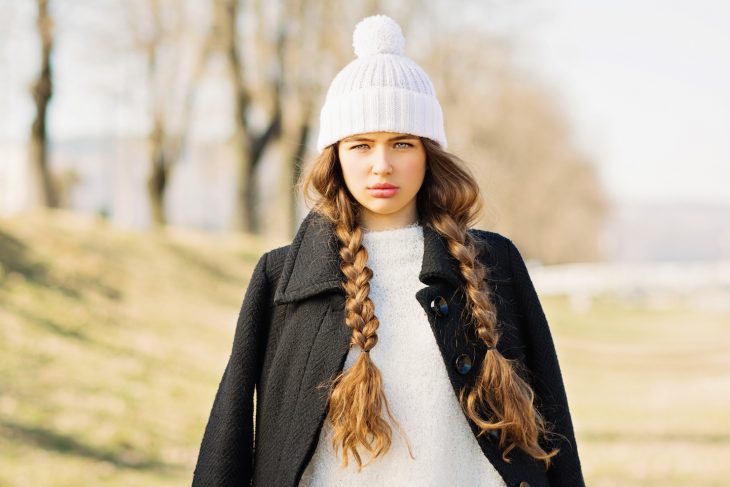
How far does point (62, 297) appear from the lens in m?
11.5

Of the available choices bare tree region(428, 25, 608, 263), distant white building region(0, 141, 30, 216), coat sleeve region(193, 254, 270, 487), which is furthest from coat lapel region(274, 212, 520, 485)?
bare tree region(428, 25, 608, 263)

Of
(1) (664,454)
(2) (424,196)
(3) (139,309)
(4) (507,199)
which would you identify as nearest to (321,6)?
(3) (139,309)

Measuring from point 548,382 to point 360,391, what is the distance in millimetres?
703

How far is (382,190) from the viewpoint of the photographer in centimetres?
314

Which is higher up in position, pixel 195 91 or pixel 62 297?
pixel 195 91

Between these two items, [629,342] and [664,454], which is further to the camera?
[629,342]

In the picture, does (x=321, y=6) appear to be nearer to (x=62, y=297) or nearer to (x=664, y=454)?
(x=62, y=297)

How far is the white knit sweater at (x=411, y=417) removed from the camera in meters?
3.03

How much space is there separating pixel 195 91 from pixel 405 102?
1783cm

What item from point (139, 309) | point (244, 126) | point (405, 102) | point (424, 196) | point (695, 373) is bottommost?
point (695, 373)

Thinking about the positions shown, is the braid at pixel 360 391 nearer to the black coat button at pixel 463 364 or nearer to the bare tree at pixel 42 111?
the black coat button at pixel 463 364

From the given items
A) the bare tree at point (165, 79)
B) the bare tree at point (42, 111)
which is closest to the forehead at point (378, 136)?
the bare tree at point (42, 111)

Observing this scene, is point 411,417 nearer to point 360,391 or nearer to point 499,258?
point 360,391

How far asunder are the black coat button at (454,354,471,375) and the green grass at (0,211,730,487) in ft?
16.0
